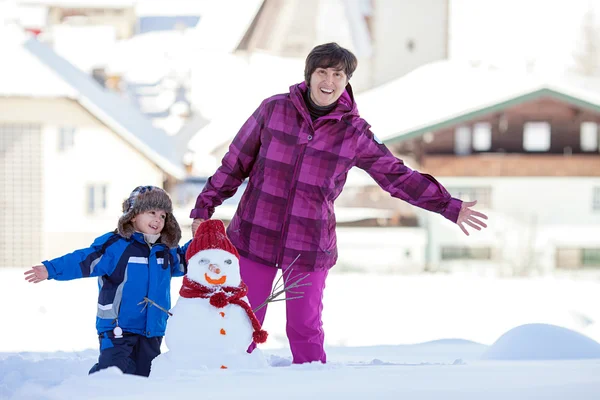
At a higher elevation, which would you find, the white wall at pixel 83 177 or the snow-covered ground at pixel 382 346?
the white wall at pixel 83 177

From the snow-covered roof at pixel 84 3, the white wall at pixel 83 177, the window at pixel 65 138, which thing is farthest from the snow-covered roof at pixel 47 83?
the snow-covered roof at pixel 84 3

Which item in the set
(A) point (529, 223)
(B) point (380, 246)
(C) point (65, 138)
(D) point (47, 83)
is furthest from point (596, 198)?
(D) point (47, 83)

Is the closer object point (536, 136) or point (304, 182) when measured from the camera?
point (304, 182)

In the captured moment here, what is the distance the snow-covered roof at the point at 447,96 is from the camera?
16.2 metres

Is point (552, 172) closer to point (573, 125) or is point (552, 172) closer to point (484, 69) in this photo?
point (573, 125)

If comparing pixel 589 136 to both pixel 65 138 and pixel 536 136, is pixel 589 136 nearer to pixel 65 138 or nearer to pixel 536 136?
pixel 536 136

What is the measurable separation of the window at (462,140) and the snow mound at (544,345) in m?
12.5

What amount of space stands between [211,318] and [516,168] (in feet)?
46.5

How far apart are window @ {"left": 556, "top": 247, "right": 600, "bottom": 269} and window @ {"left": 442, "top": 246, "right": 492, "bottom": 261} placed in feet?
5.25

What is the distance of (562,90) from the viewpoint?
53.6 feet

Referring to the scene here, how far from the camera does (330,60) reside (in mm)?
3420

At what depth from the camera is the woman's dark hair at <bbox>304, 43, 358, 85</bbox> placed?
342 cm

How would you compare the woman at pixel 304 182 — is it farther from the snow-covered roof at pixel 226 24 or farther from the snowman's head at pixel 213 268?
the snow-covered roof at pixel 226 24

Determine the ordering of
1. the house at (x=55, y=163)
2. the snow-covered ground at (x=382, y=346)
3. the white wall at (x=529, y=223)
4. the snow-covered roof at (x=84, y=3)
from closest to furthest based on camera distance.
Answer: the snow-covered ground at (x=382, y=346), the white wall at (x=529, y=223), the house at (x=55, y=163), the snow-covered roof at (x=84, y=3)
